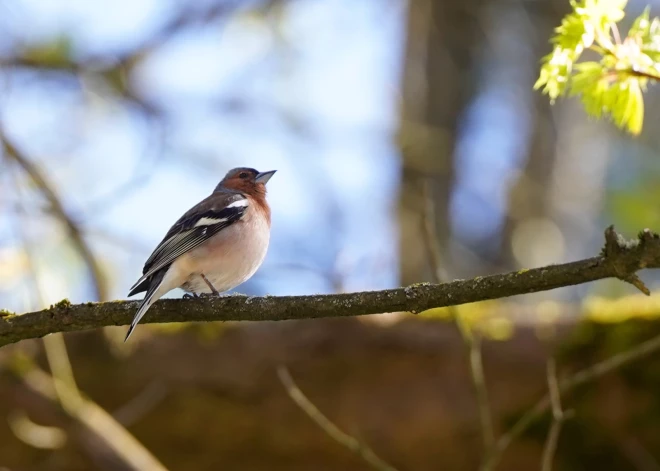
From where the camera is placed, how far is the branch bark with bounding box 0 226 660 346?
249 cm

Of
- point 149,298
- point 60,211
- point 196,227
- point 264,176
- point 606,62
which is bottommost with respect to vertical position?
point 149,298

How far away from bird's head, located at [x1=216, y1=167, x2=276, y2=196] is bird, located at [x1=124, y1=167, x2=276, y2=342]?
0.73 meters

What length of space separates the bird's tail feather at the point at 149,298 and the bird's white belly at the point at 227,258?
0.86ft

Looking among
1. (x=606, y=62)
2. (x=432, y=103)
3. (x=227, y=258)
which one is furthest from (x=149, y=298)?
(x=432, y=103)

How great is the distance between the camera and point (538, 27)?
468 inches

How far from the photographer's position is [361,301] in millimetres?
2934

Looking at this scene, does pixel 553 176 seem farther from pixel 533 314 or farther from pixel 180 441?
pixel 180 441

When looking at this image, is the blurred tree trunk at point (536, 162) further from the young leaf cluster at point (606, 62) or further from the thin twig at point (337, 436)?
the young leaf cluster at point (606, 62)

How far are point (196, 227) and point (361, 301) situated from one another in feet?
6.93

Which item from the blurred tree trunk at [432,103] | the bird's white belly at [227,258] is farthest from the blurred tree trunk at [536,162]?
the bird's white belly at [227,258]

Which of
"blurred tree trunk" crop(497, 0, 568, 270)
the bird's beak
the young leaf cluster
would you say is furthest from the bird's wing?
"blurred tree trunk" crop(497, 0, 568, 270)

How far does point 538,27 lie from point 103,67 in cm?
735

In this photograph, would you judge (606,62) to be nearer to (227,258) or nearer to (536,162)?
(227,258)

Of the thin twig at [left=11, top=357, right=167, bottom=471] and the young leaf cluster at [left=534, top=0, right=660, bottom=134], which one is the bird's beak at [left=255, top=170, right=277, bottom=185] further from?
the young leaf cluster at [left=534, top=0, right=660, bottom=134]
